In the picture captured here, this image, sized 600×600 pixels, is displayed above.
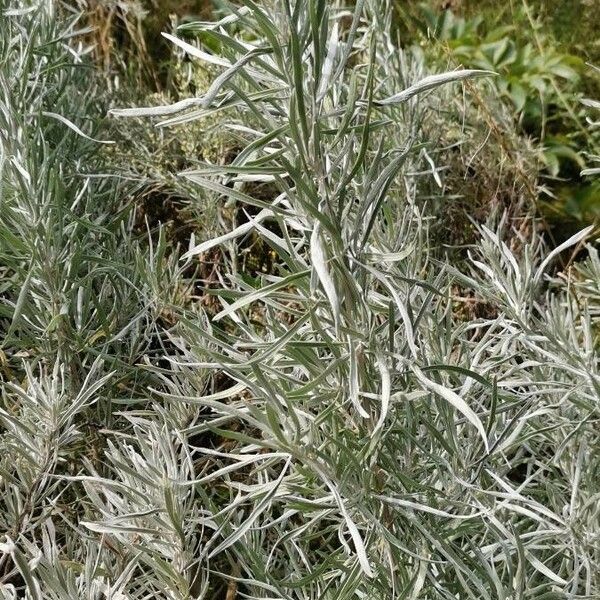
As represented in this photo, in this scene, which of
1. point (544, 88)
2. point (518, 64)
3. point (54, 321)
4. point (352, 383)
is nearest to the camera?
point (352, 383)

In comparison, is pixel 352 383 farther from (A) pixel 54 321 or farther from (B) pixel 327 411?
(A) pixel 54 321

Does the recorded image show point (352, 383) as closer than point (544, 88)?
Yes

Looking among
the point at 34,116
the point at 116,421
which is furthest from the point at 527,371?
the point at 34,116

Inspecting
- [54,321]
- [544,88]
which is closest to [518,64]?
[544,88]

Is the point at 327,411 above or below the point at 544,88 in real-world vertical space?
above

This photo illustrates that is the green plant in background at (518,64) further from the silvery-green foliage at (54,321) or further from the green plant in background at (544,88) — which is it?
the silvery-green foliage at (54,321)

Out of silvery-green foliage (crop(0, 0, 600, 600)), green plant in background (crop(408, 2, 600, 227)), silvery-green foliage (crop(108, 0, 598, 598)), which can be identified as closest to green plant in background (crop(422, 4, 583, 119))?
green plant in background (crop(408, 2, 600, 227))

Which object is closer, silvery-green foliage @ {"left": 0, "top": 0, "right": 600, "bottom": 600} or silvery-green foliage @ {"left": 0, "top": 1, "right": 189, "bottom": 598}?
silvery-green foliage @ {"left": 0, "top": 0, "right": 600, "bottom": 600}

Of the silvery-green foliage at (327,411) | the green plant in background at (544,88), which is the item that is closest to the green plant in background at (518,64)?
the green plant in background at (544,88)

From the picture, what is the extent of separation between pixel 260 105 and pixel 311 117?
69 millimetres

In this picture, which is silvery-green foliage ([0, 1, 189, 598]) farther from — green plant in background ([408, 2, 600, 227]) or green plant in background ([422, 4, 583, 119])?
green plant in background ([422, 4, 583, 119])

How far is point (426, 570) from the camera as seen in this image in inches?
30.1

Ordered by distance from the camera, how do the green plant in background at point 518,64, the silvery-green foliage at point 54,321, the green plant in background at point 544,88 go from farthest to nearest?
the green plant in background at point 518,64
the green plant in background at point 544,88
the silvery-green foliage at point 54,321

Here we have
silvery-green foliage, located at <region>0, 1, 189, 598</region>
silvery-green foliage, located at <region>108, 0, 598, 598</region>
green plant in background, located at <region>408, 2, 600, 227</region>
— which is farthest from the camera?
green plant in background, located at <region>408, 2, 600, 227</region>
